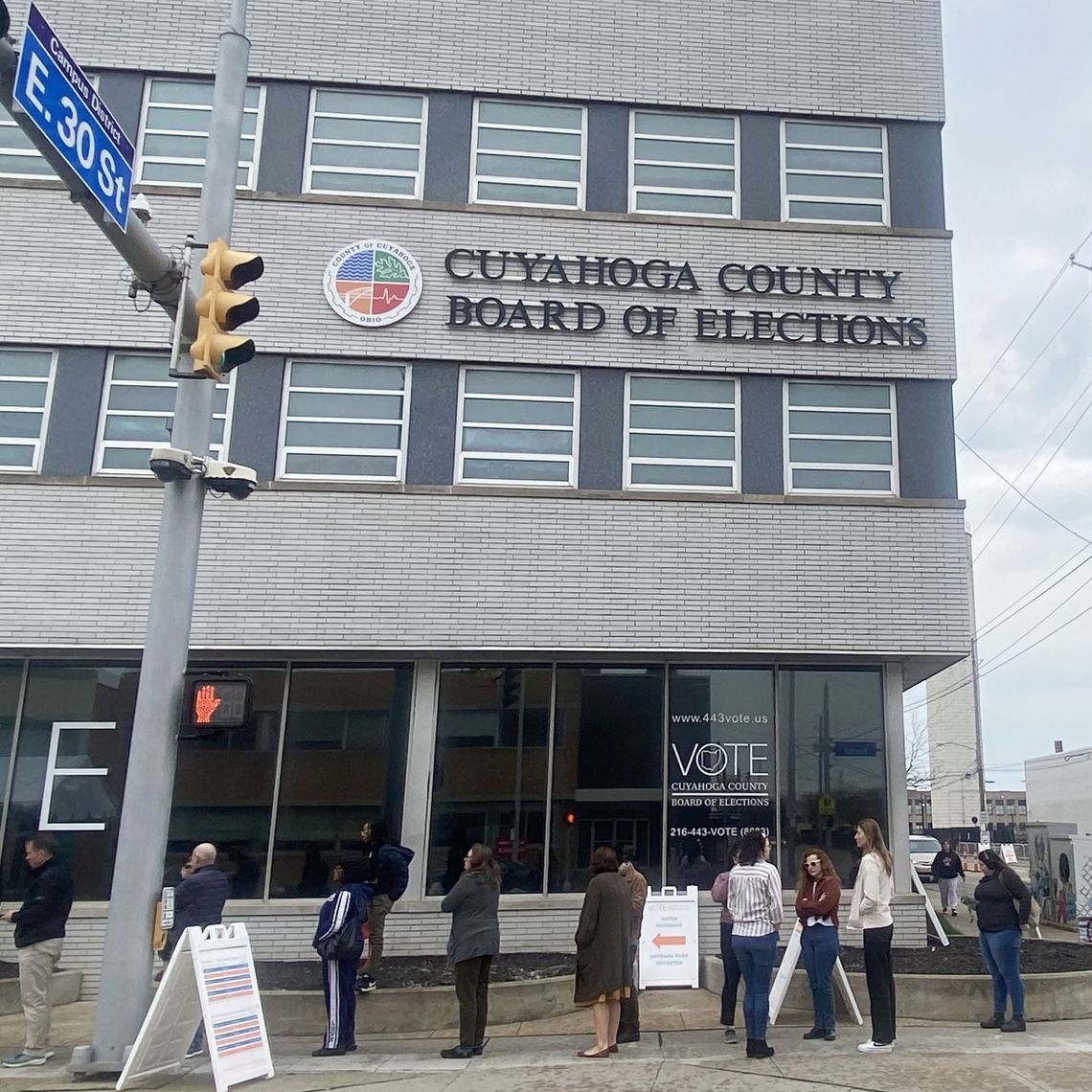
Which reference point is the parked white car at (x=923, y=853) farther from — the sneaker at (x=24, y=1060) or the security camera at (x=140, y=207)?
the security camera at (x=140, y=207)

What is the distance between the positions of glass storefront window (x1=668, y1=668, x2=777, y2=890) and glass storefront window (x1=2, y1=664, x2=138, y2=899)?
20.4 ft

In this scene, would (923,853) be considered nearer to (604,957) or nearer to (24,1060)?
(604,957)

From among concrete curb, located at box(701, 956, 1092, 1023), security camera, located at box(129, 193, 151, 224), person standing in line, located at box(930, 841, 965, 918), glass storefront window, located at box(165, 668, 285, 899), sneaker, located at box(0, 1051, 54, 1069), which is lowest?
sneaker, located at box(0, 1051, 54, 1069)

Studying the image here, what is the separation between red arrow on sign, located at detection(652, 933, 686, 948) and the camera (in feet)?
37.3

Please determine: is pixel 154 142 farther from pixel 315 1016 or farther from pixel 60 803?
pixel 315 1016

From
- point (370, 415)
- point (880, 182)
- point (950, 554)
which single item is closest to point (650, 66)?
point (880, 182)

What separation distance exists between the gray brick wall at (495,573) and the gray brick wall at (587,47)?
5.54 m

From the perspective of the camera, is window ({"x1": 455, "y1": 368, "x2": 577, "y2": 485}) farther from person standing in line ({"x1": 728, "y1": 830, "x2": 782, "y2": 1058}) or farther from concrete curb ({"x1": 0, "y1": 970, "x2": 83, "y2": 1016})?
concrete curb ({"x1": 0, "y1": 970, "x2": 83, "y2": 1016})

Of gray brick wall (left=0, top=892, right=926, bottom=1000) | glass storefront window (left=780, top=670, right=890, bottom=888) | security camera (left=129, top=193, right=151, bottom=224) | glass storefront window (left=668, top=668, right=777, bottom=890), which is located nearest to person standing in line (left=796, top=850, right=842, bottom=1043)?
gray brick wall (left=0, top=892, right=926, bottom=1000)

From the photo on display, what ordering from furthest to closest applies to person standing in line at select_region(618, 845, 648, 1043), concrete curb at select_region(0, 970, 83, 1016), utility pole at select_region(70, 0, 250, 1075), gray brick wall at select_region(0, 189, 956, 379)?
gray brick wall at select_region(0, 189, 956, 379), concrete curb at select_region(0, 970, 83, 1016), person standing in line at select_region(618, 845, 648, 1043), utility pole at select_region(70, 0, 250, 1075)

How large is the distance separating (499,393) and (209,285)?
19.8 ft

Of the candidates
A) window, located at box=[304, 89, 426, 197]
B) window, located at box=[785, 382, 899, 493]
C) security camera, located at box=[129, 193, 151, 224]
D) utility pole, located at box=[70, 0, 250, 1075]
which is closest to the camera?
utility pole, located at box=[70, 0, 250, 1075]

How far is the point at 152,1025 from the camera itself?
7.57m

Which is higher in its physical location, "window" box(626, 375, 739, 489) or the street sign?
"window" box(626, 375, 739, 489)
